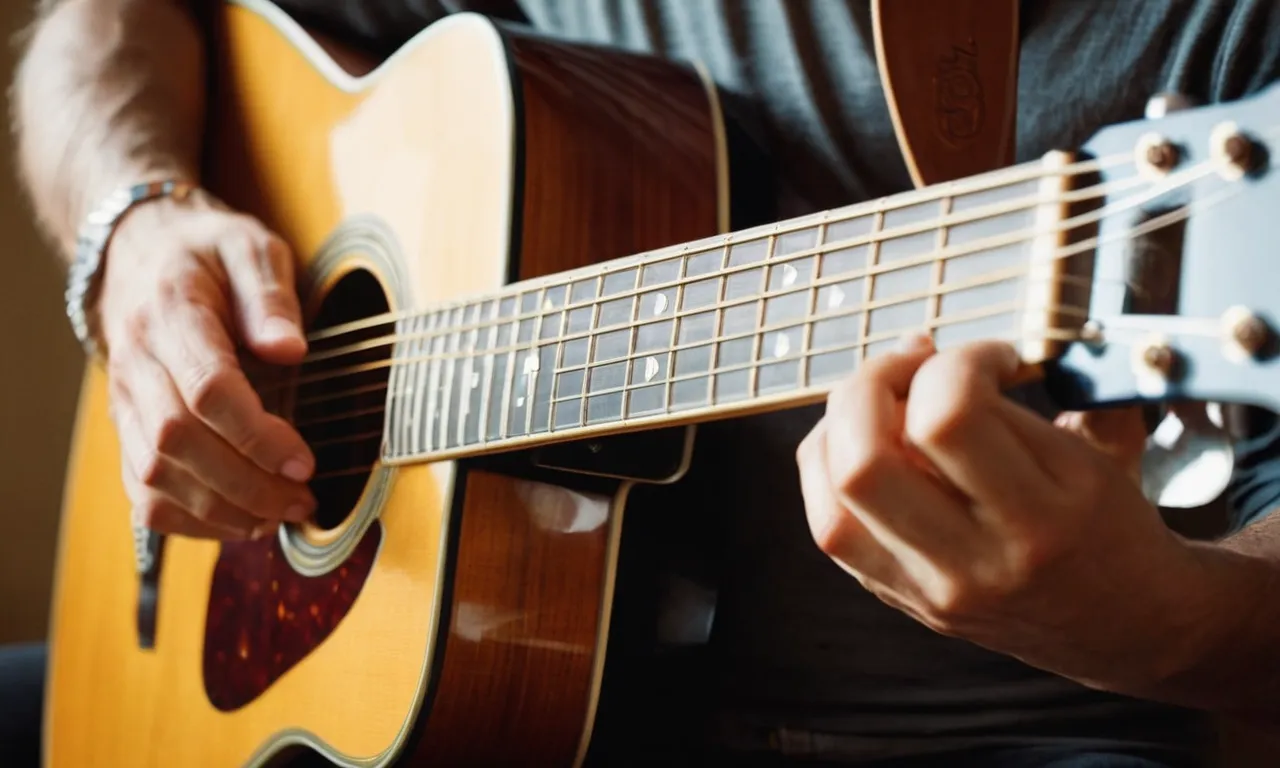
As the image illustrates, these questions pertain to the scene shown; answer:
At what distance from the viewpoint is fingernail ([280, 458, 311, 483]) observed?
77 cm

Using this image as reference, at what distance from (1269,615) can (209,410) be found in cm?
63

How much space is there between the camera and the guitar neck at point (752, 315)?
1.33ft

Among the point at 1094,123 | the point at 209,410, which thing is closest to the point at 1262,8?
the point at 1094,123

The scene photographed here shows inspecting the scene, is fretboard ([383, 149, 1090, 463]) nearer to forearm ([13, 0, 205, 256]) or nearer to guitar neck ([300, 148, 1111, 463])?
guitar neck ([300, 148, 1111, 463])

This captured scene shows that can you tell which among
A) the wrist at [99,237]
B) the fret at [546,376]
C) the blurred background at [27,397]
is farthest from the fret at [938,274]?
the blurred background at [27,397]

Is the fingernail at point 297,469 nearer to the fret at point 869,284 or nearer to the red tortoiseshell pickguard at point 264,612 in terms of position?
the red tortoiseshell pickguard at point 264,612

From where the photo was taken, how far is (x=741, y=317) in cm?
50

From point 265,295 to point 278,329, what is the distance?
0.12ft

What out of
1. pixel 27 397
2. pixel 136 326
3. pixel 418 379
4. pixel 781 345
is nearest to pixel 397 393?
pixel 418 379

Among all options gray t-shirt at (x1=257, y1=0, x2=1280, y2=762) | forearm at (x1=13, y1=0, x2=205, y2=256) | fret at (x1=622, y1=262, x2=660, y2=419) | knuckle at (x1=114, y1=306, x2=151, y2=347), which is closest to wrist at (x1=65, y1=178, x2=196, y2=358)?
forearm at (x1=13, y1=0, x2=205, y2=256)

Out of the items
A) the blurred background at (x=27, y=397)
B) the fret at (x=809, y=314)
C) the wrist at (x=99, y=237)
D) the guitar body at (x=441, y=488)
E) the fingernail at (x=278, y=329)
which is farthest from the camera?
the blurred background at (x=27, y=397)

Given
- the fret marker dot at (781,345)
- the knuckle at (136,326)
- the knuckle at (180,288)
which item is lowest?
the fret marker dot at (781,345)

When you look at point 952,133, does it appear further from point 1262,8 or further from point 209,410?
point 209,410

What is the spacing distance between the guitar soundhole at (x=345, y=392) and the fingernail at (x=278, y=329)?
3 centimetres
